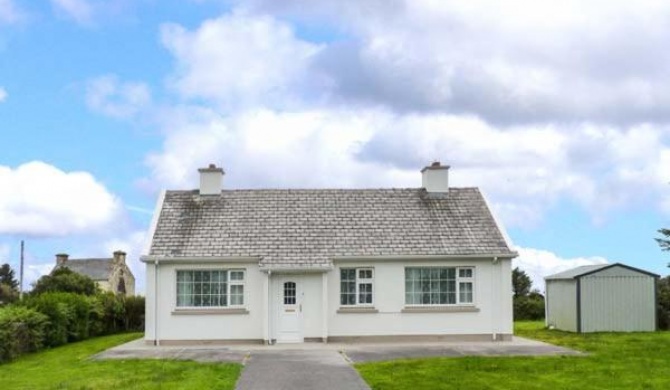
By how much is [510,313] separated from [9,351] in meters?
16.1

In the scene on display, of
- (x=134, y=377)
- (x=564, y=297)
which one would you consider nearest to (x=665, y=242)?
(x=564, y=297)

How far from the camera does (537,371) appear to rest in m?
18.1

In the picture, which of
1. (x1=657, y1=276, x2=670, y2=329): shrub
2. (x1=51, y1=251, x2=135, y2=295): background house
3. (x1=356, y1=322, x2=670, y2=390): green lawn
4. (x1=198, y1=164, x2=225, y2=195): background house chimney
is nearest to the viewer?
(x1=356, y1=322, x2=670, y2=390): green lawn

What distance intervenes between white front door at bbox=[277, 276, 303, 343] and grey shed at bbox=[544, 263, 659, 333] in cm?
1063

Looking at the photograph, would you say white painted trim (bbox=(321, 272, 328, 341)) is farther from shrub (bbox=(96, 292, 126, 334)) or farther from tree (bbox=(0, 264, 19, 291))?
tree (bbox=(0, 264, 19, 291))

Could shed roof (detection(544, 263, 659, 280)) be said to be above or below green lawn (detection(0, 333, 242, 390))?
above

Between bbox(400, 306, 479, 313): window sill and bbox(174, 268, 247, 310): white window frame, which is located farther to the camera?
bbox(400, 306, 479, 313): window sill

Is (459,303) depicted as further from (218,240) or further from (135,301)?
(135,301)

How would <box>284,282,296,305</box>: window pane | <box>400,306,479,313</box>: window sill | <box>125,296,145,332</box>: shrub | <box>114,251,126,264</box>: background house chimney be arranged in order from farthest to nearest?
<box>114,251,126,264</box>: background house chimney
<box>125,296,145,332</box>: shrub
<box>400,306,479,313</box>: window sill
<box>284,282,296,305</box>: window pane

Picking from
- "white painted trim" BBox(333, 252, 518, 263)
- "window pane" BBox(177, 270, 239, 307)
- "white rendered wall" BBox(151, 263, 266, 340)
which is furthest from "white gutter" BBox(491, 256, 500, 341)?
"window pane" BBox(177, 270, 239, 307)

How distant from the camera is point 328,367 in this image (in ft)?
61.7

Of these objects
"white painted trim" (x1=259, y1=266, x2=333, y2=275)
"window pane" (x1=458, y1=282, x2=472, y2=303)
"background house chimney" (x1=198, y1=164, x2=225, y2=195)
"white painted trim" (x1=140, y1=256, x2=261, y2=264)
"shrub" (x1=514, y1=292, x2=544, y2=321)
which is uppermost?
"background house chimney" (x1=198, y1=164, x2=225, y2=195)

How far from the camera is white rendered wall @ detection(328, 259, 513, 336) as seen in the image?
26734 mm

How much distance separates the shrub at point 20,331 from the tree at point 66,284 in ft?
61.9
